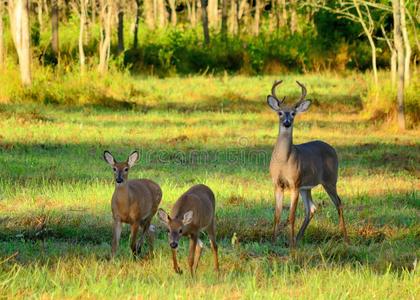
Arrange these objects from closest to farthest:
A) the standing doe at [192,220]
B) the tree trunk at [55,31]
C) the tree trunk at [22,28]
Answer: the standing doe at [192,220] < the tree trunk at [22,28] < the tree trunk at [55,31]

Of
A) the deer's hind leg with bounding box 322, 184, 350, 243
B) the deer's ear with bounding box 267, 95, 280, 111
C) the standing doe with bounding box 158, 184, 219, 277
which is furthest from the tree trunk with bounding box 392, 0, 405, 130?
the standing doe with bounding box 158, 184, 219, 277

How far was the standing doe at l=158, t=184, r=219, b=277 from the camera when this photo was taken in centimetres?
863

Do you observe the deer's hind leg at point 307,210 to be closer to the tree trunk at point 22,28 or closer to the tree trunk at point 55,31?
the tree trunk at point 22,28

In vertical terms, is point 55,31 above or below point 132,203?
above

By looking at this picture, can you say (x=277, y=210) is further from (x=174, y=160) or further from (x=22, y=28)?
(x=22, y=28)

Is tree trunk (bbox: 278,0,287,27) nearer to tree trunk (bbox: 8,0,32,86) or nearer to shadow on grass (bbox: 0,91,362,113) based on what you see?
shadow on grass (bbox: 0,91,362,113)

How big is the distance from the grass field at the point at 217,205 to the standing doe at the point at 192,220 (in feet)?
0.60

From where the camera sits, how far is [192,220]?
8883 mm

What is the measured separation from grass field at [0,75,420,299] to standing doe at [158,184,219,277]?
0.18m

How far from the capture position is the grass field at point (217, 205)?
8.23m

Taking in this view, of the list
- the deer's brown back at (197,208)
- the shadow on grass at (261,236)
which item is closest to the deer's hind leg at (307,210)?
the shadow on grass at (261,236)

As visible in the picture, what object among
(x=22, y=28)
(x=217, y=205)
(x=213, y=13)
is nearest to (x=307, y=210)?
(x=217, y=205)

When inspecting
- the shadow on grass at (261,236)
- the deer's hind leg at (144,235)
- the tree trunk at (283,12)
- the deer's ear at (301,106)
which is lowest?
the shadow on grass at (261,236)

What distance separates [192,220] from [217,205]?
3.90m
